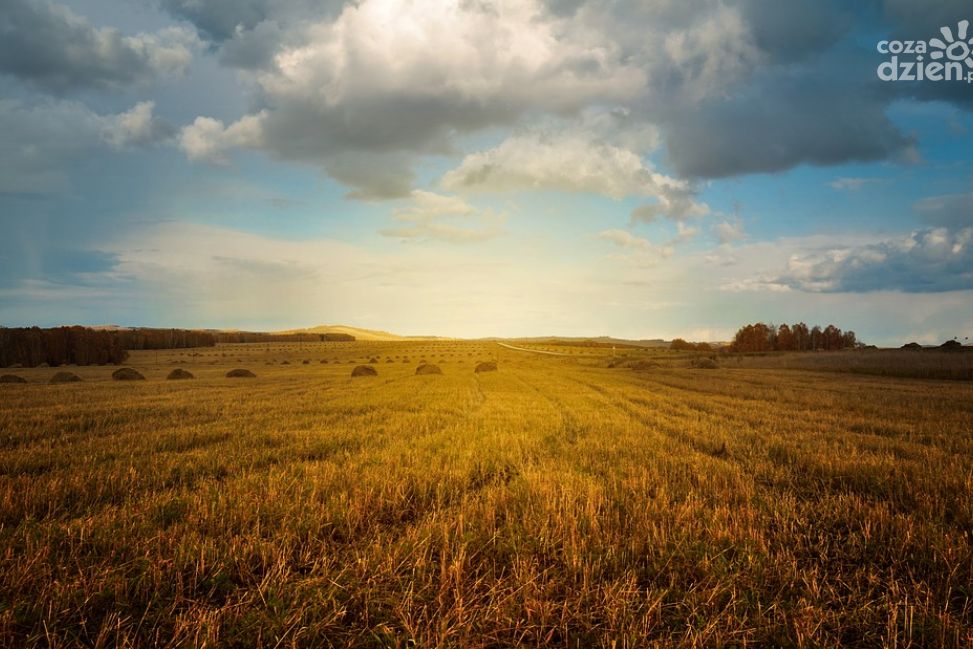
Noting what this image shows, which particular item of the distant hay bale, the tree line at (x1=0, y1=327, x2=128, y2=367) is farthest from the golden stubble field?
the tree line at (x1=0, y1=327, x2=128, y2=367)

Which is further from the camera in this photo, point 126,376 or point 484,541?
point 126,376

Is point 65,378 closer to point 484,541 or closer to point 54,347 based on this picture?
point 484,541

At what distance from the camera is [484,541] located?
15.7 ft

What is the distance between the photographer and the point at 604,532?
4980 mm

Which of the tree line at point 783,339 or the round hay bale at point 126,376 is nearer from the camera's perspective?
the round hay bale at point 126,376

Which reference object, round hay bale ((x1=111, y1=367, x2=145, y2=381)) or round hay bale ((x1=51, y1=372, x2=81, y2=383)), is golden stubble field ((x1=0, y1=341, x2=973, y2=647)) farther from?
round hay bale ((x1=51, y1=372, x2=81, y2=383))

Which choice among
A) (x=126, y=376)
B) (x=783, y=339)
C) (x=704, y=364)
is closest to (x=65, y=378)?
(x=126, y=376)

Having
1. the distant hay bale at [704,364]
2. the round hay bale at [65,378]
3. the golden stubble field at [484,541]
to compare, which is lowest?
the round hay bale at [65,378]

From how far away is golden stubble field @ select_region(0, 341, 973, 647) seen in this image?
3.28 metres

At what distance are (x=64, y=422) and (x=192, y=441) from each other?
18.4 feet

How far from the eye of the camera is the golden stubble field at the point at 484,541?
129 inches

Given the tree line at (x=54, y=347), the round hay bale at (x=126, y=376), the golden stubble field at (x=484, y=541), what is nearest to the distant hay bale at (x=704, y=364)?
the golden stubble field at (x=484, y=541)

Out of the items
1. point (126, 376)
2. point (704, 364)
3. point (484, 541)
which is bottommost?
point (126, 376)

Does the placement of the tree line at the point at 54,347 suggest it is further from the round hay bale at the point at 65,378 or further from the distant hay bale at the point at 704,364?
the distant hay bale at the point at 704,364
